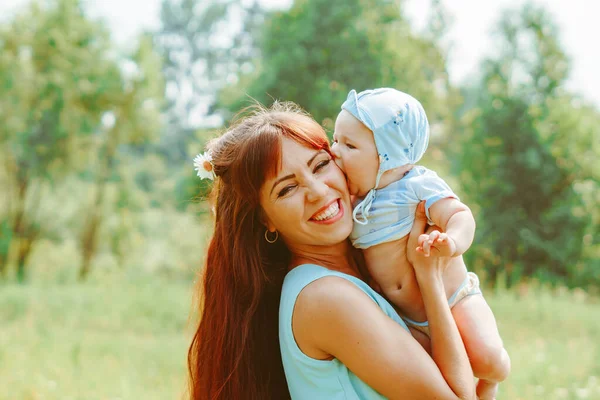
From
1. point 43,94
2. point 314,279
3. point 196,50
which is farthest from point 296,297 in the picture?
point 196,50

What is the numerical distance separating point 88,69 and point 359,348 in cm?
1569

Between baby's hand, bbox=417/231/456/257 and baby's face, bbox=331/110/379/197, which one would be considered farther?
baby's face, bbox=331/110/379/197

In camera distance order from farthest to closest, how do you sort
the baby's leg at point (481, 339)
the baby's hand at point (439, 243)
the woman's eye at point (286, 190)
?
1. the woman's eye at point (286, 190)
2. the baby's leg at point (481, 339)
3. the baby's hand at point (439, 243)

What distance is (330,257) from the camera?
8.26 feet

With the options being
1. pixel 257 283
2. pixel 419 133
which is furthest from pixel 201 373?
pixel 419 133

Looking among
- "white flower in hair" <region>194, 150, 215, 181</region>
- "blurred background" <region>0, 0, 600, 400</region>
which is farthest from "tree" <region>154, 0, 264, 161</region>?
"white flower in hair" <region>194, 150, 215, 181</region>

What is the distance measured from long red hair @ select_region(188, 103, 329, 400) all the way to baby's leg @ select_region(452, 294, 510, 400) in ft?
2.72

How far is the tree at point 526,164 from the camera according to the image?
55.5ft

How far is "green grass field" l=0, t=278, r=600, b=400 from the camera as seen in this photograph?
18.0 ft

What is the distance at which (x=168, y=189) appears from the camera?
26.6 metres

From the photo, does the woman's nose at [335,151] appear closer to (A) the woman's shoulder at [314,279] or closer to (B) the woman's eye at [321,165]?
(B) the woman's eye at [321,165]

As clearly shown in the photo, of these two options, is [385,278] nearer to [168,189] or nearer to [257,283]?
[257,283]

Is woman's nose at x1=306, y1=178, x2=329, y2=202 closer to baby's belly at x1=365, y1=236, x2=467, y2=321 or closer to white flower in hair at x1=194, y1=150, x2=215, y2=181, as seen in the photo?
baby's belly at x1=365, y1=236, x2=467, y2=321

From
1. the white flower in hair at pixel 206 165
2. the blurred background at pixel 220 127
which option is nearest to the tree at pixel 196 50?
the blurred background at pixel 220 127
